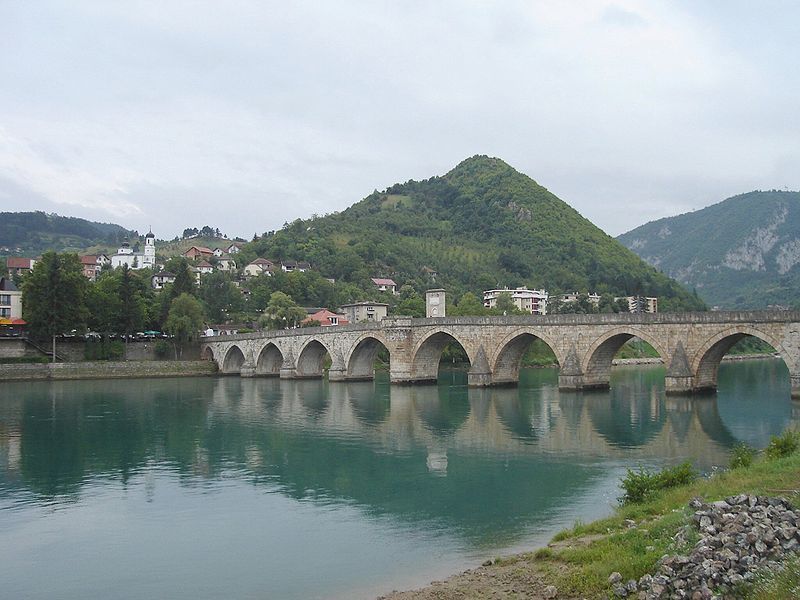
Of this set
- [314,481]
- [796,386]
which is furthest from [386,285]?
[314,481]

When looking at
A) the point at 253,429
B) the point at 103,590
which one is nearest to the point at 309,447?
the point at 253,429

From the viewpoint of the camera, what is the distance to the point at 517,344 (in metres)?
41.8

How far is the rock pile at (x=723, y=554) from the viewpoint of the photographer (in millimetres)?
7773

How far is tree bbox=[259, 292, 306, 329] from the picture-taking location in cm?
7238

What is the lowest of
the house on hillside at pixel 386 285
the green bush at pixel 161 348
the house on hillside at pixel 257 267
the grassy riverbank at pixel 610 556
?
the grassy riverbank at pixel 610 556

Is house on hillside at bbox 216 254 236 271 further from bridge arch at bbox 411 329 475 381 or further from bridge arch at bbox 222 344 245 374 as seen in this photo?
bridge arch at bbox 411 329 475 381

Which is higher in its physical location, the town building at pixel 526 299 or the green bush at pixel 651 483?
the town building at pixel 526 299

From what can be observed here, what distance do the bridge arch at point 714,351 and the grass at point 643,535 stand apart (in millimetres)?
18393

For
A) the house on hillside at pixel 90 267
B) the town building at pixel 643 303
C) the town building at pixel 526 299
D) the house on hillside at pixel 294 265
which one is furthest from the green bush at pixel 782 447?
the house on hillside at pixel 90 267

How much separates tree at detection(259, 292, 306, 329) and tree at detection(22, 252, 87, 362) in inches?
802

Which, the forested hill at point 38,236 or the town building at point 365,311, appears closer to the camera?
the town building at point 365,311

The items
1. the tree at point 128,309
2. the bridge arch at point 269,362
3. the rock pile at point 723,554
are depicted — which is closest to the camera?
the rock pile at point 723,554

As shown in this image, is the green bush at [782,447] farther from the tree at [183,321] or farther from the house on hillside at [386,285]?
the house on hillside at [386,285]

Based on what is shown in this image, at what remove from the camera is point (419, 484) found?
17625 millimetres
